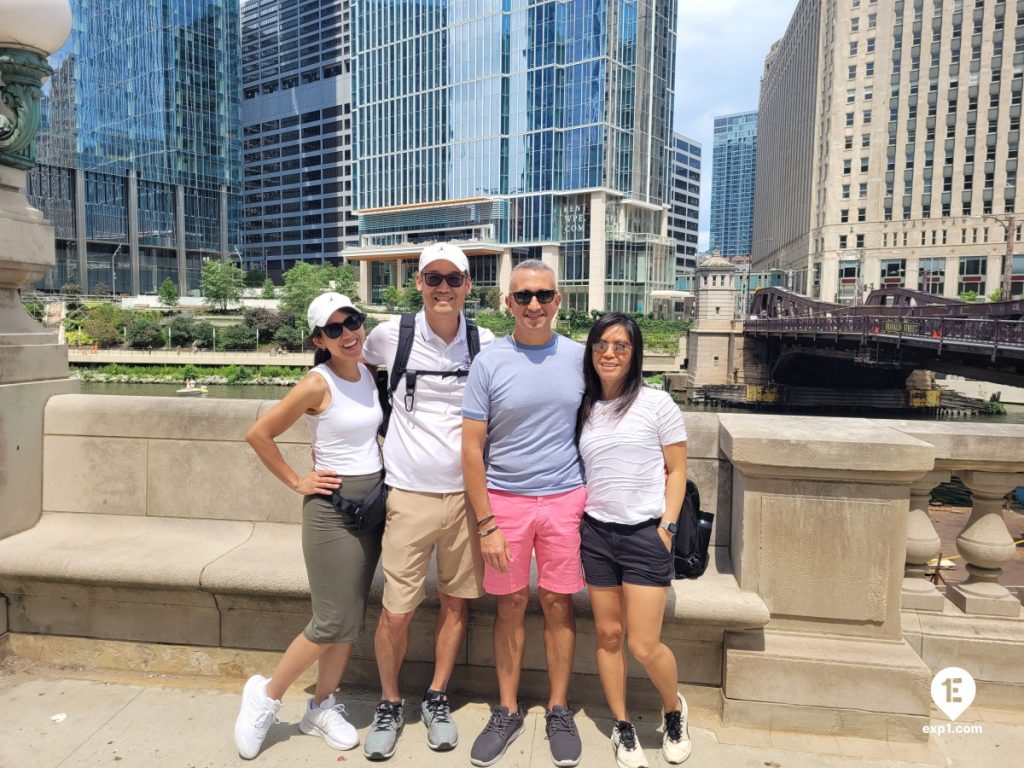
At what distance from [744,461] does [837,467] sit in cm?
41

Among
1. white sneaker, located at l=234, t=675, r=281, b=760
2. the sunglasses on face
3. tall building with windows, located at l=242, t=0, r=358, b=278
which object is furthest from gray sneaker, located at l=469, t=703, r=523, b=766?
tall building with windows, located at l=242, t=0, r=358, b=278

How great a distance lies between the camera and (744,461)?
3.29 m

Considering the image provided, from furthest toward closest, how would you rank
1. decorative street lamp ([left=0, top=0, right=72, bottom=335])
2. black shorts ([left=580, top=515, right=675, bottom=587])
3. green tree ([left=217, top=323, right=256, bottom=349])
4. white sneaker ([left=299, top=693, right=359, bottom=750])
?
green tree ([left=217, top=323, right=256, bottom=349])
decorative street lamp ([left=0, top=0, right=72, bottom=335])
white sneaker ([left=299, top=693, right=359, bottom=750])
black shorts ([left=580, top=515, right=675, bottom=587])

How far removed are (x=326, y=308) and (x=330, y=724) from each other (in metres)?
1.86

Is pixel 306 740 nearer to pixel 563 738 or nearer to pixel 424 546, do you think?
pixel 424 546

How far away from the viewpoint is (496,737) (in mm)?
3051

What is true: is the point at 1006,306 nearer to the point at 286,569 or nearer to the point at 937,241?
the point at 286,569

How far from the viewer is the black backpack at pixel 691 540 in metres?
→ 3.08

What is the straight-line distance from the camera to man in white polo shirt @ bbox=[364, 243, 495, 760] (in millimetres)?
3035

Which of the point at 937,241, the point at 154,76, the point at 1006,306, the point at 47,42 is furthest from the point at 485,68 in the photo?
the point at 47,42

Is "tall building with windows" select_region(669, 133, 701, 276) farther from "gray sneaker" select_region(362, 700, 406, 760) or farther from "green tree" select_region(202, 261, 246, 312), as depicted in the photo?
"gray sneaker" select_region(362, 700, 406, 760)

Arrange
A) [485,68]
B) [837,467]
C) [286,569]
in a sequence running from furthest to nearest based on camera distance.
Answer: [485,68]
[286,569]
[837,467]

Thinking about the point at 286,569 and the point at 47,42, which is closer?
the point at 286,569

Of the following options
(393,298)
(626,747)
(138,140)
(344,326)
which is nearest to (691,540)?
(626,747)
